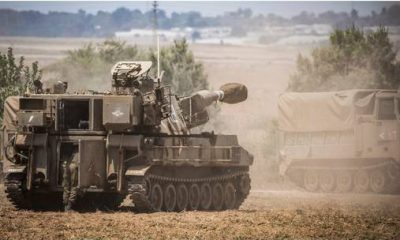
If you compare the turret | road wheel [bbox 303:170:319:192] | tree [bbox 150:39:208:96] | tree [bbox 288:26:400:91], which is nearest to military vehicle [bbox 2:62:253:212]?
the turret

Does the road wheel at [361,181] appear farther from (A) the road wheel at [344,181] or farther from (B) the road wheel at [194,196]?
(B) the road wheel at [194,196]

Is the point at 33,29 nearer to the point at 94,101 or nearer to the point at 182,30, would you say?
the point at 94,101

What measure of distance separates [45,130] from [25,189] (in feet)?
4.50

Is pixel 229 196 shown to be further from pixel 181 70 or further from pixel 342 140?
pixel 181 70

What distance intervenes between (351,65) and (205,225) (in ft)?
125

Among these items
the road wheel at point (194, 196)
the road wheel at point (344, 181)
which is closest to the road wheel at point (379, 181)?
the road wheel at point (344, 181)

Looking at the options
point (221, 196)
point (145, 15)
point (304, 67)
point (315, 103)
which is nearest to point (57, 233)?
point (221, 196)

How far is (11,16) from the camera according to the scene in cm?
6881

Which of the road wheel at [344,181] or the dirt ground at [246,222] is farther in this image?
the road wheel at [344,181]

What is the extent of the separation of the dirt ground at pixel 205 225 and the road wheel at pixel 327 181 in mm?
12766

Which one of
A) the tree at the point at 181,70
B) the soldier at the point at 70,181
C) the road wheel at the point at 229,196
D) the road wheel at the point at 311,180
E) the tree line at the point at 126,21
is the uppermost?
the tree line at the point at 126,21

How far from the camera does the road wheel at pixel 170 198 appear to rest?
1035 inches

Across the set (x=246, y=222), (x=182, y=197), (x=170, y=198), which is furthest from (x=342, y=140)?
(x=246, y=222)

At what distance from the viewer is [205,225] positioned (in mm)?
21766
